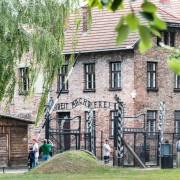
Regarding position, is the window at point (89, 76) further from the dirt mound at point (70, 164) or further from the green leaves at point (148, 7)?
the green leaves at point (148, 7)

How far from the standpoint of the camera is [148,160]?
150ft

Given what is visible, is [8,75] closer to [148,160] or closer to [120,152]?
[120,152]

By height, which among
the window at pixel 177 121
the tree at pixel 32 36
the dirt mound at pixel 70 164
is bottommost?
the dirt mound at pixel 70 164

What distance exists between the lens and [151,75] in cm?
5416

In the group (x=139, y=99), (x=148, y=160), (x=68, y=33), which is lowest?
(x=148, y=160)

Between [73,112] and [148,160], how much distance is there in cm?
1097

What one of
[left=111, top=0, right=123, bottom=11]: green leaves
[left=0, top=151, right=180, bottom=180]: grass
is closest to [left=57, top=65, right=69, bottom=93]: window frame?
Answer: [left=0, top=151, right=180, bottom=180]: grass

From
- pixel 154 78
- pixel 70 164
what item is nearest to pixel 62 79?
pixel 154 78

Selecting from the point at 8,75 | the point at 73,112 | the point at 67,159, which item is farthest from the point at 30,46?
A: the point at 73,112

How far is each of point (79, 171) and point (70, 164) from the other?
0.72 metres

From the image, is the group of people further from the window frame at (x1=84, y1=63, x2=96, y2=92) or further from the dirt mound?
the window frame at (x1=84, y1=63, x2=96, y2=92)

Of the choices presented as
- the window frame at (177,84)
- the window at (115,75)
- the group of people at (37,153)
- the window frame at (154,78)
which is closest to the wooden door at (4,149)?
the group of people at (37,153)

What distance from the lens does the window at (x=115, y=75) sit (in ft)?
176

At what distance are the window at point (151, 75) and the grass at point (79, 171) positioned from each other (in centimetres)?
1691
